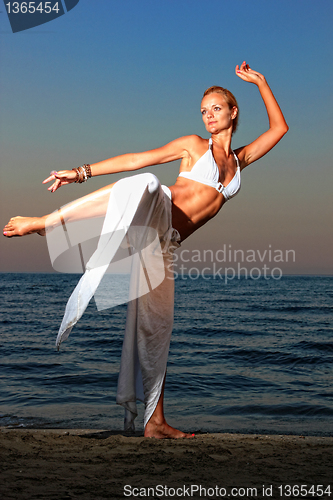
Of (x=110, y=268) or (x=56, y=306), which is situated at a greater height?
(x=110, y=268)

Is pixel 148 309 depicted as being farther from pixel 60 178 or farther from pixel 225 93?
pixel 225 93

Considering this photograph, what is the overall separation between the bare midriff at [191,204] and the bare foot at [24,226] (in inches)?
40.1

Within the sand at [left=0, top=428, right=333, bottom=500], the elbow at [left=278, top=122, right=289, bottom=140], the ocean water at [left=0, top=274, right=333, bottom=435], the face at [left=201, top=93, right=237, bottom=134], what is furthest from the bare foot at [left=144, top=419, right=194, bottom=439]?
the elbow at [left=278, top=122, right=289, bottom=140]

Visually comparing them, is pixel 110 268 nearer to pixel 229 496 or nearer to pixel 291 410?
Answer: pixel 229 496

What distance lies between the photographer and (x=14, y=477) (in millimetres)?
2467

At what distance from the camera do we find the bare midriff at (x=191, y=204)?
3.55 m

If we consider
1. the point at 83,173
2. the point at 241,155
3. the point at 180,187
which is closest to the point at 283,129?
the point at 241,155

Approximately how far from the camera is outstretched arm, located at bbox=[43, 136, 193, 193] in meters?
3.43

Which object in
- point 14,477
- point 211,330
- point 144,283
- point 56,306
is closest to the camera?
point 14,477

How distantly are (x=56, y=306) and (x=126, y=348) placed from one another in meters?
17.5

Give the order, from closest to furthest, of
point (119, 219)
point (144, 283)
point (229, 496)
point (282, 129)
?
point (229, 496) → point (119, 219) → point (144, 283) → point (282, 129)

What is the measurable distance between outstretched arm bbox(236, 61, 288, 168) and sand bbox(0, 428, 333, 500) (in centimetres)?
241

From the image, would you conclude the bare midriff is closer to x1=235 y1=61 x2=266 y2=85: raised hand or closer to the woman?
the woman

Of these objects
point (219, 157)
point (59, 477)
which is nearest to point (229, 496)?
→ point (59, 477)
